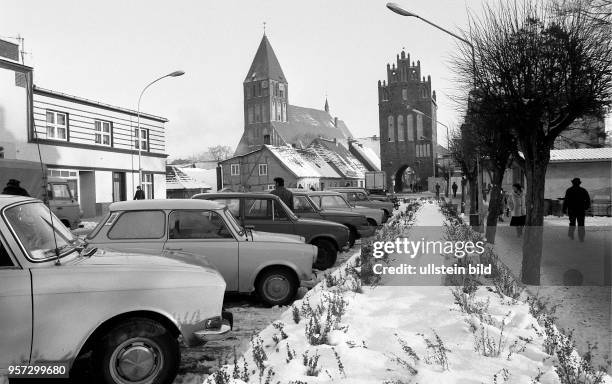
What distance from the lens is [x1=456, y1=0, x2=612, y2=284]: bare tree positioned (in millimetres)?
8195

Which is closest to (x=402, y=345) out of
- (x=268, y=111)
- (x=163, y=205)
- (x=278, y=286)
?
(x=278, y=286)

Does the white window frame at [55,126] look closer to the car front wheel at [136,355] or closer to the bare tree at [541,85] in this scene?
the bare tree at [541,85]

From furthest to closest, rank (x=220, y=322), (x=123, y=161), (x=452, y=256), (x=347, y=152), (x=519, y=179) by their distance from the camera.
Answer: (x=347, y=152) → (x=123, y=161) → (x=519, y=179) → (x=452, y=256) → (x=220, y=322)

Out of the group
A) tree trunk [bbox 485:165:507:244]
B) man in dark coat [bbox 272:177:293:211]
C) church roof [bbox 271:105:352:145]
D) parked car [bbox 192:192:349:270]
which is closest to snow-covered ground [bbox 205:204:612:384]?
parked car [bbox 192:192:349:270]

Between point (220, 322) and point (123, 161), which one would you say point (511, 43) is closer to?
point (220, 322)

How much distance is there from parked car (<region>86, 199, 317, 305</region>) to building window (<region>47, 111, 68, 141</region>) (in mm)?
23588

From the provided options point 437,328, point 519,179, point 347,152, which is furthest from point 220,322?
point 347,152

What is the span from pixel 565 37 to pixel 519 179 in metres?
25.0

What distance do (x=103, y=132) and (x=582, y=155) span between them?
87.4 ft

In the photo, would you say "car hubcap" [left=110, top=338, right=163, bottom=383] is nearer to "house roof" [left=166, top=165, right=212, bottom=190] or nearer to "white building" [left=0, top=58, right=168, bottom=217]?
"white building" [left=0, top=58, right=168, bottom=217]

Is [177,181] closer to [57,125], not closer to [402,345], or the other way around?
[57,125]

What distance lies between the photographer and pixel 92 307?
4.01m

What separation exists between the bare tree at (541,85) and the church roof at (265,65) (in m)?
108

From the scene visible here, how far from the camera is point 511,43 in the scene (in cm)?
901
